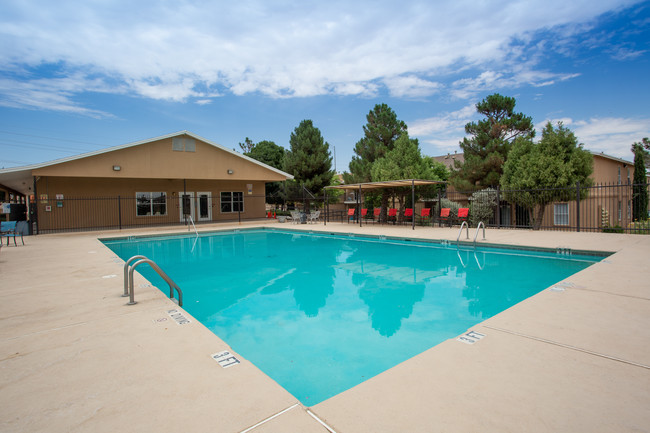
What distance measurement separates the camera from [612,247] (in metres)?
8.12

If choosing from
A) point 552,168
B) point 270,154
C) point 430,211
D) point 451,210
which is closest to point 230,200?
point 270,154

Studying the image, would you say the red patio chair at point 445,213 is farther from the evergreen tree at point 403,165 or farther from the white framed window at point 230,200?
the white framed window at point 230,200

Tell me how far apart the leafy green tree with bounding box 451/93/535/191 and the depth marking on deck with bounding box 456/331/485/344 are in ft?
50.9

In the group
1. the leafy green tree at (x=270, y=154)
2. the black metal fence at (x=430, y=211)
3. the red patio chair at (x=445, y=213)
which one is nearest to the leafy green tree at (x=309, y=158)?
the black metal fence at (x=430, y=211)

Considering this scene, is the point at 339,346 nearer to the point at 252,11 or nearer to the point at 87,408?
the point at 87,408

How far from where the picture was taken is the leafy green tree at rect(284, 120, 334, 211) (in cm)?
2373

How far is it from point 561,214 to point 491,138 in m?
4.94

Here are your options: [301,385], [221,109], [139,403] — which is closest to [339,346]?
[301,385]

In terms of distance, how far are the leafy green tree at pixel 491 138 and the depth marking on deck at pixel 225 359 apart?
55.4 ft

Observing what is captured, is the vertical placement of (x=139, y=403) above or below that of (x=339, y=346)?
above

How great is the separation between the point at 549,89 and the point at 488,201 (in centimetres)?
917

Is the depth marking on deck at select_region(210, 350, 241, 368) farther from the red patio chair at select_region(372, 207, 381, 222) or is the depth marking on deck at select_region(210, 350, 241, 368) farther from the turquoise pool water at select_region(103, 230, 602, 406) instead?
the red patio chair at select_region(372, 207, 381, 222)

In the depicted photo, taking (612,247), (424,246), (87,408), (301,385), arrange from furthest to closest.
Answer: (424,246)
(612,247)
(301,385)
(87,408)

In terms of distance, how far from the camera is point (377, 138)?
22.1m
